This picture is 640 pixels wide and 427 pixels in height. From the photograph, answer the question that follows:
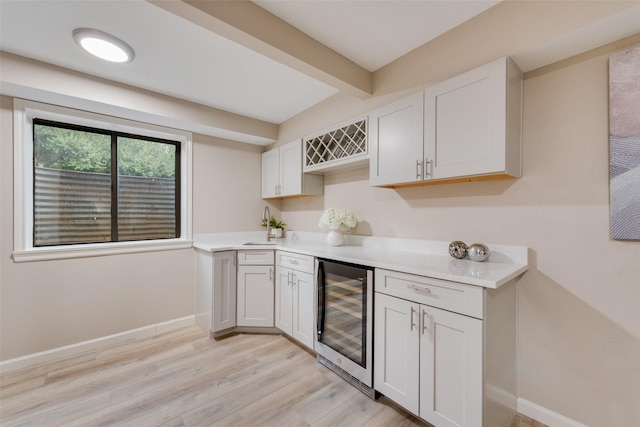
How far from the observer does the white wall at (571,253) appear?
1.38m

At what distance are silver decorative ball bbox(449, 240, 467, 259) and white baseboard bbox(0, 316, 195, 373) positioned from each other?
9.35 feet

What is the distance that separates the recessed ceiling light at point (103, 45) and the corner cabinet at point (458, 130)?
193 cm

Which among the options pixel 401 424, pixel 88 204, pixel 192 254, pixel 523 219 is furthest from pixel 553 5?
pixel 88 204

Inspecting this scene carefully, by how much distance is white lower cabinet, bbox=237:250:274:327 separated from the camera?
8.98 ft

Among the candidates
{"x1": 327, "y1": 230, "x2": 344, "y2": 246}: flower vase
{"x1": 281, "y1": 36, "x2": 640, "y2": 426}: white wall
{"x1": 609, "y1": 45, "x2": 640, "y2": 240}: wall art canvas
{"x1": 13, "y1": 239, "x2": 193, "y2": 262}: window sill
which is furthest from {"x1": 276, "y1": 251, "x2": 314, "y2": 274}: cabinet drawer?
{"x1": 609, "y1": 45, "x2": 640, "y2": 240}: wall art canvas

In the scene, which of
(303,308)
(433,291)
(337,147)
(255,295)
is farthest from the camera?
(255,295)

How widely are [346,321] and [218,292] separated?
1.37 metres

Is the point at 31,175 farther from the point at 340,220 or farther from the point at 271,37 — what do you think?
the point at 340,220

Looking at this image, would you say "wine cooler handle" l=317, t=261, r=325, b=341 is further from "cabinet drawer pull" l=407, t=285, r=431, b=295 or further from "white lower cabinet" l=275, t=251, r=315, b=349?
"cabinet drawer pull" l=407, t=285, r=431, b=295

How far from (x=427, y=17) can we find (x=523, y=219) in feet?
4.60

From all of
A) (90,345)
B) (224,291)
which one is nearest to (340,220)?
(224,291)

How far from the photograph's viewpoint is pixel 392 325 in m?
1.67

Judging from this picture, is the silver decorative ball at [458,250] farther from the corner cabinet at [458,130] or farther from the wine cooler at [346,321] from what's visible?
the wine cooler at [346,321]

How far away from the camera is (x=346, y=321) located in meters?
2.02
